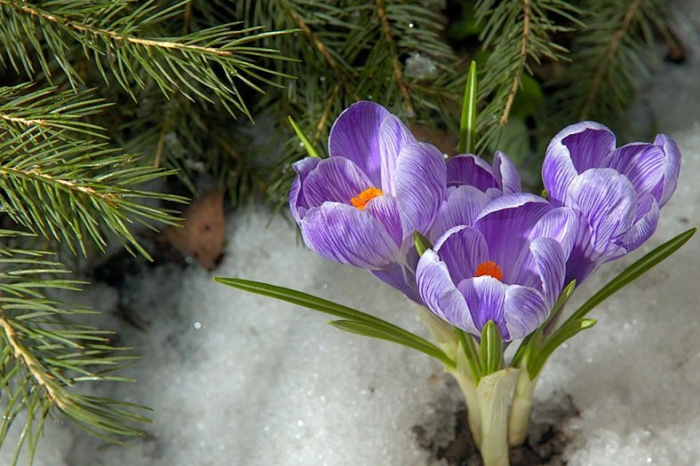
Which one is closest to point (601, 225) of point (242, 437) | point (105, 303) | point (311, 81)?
point (311, 81)

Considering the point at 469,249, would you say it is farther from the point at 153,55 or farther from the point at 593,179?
the point at 153,55

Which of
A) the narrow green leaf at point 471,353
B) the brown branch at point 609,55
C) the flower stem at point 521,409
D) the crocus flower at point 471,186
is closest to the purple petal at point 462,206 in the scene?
the crocus flower at point 471,186

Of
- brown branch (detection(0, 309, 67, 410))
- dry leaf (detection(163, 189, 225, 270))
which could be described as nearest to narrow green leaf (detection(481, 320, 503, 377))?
brown branch (detection(0, 309, 67, 410))

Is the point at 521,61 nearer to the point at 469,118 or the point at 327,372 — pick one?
the point at 469,118

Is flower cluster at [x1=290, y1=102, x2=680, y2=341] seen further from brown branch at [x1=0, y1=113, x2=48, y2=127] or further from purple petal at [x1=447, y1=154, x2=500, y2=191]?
brown branch at [x1=0, y1=113, x2=48, y2=127]

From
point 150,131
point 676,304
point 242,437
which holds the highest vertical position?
point 150,131

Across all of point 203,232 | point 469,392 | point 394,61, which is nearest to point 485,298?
point 469,392

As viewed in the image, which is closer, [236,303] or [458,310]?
[458,310]
